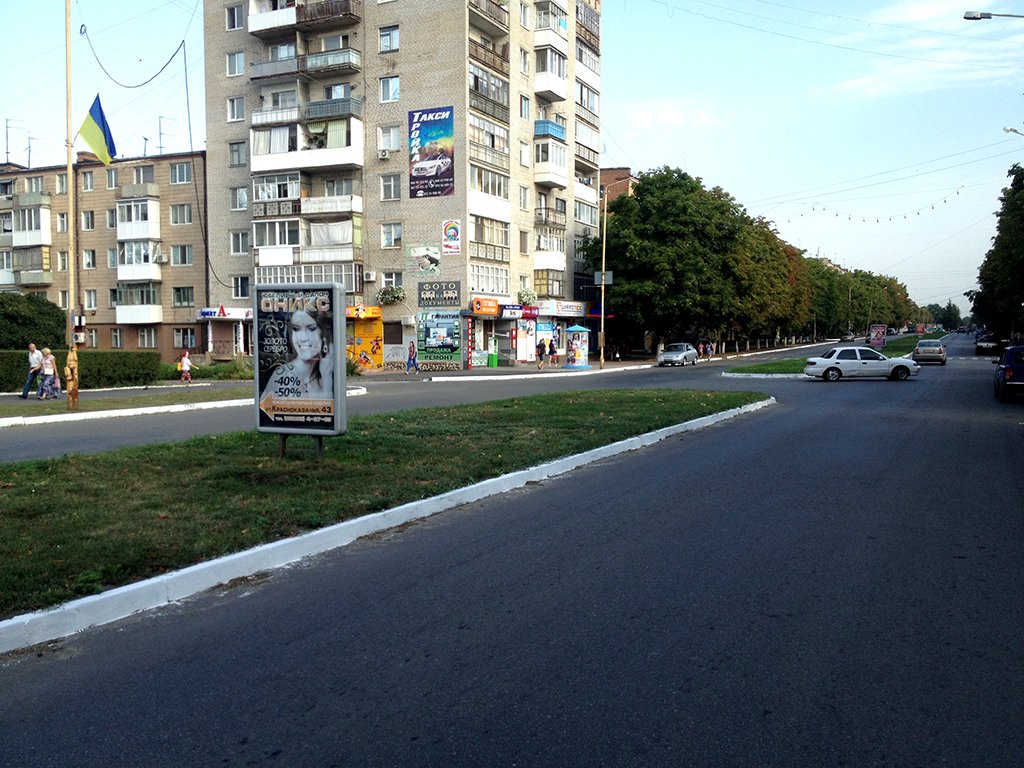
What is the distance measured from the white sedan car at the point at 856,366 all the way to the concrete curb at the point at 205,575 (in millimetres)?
28113

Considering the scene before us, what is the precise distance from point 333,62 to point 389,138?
542 cm

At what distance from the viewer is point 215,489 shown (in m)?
8.93

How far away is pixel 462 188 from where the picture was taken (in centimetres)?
4678

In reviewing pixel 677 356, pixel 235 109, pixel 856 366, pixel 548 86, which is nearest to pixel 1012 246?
pixel 856 366

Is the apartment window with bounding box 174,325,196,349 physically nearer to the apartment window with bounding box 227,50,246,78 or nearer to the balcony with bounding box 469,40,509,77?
the apartment window with bounding box 227,50,246,78

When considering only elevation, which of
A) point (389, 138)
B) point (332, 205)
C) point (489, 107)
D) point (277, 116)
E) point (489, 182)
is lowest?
point (332, 205)

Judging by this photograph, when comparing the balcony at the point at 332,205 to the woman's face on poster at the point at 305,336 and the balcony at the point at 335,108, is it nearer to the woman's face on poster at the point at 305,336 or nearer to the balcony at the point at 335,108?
the balcony at the point at 335,108

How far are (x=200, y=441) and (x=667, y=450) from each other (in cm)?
738

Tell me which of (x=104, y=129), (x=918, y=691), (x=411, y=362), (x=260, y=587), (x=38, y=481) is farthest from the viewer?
(x=411, y=362)

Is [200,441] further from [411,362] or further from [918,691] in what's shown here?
[411,362]

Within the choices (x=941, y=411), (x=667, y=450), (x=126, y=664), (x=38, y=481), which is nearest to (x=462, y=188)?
(x=941, y=411)

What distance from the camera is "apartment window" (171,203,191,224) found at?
55031 mm

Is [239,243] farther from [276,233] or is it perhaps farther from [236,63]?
[236,63]

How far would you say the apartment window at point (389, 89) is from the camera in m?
48.6
